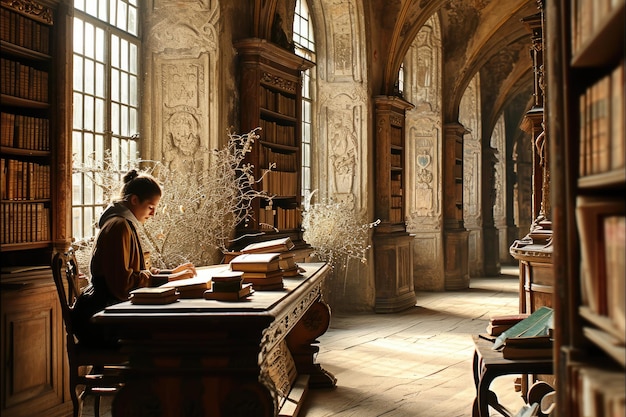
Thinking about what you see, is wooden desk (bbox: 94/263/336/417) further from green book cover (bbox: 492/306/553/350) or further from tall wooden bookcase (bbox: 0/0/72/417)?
tall wooden bookcase (bbox: 0/0/72/417)

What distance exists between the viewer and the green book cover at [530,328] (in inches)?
138

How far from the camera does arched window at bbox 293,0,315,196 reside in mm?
9859

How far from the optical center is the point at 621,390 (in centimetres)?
179

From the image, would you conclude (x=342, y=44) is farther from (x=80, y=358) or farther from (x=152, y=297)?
(x=152, y=297)

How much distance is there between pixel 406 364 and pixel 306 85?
471 centimetres

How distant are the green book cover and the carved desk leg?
2.15 meters

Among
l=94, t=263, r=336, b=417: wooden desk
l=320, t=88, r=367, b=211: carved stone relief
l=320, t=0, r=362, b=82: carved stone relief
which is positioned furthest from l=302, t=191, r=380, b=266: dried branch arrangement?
l=94, t=263, r=336, b=417: wooden desk

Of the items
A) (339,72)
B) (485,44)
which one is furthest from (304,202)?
(485,44)

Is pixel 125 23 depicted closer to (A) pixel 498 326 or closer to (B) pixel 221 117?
(B) pixel 221 117

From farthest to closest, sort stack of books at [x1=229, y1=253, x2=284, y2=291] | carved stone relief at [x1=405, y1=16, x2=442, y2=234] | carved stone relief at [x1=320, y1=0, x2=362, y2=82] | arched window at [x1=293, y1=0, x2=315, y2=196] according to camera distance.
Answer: carved stone relief at [x1=405, y1=16, x2=442, y2=234] → carved stone relief at [x1=320, y1=0, x2=362, y2=82] → arched window at [x1=293, y1=0, x2=315, y2=196] → stack of books at [x1=229, y1=253, x2=284, y2=291]

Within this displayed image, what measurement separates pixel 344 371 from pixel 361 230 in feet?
13.1

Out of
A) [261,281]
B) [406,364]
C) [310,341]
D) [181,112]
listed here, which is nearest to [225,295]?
[261,281]

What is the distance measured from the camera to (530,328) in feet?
11.7

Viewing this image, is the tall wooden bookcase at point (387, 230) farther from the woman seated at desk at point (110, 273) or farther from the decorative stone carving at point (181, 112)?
the woman seated at desk at point (110, 273)
